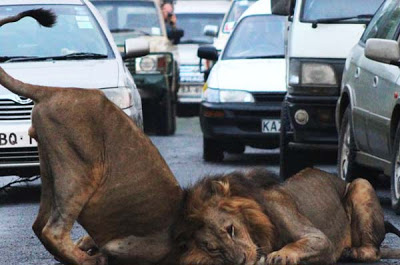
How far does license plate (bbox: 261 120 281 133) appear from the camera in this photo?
15.4 m

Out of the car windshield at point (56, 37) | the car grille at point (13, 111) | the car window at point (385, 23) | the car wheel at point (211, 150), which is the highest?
the car window at point (385, 23)

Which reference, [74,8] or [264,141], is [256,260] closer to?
[74,8]

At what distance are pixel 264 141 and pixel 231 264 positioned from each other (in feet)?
28.9

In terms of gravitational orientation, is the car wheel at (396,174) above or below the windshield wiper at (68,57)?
below

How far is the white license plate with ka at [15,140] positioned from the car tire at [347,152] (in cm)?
248

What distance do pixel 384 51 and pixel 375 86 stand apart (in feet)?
2.44

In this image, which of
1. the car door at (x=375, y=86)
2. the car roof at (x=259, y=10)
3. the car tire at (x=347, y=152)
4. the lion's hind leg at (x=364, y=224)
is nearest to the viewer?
the lion's hind leg at (x=364, y=224)

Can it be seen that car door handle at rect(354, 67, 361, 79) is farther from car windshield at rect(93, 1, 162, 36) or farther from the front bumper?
car windshield at rect(93, 1, 162, 36)

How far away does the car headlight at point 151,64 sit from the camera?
20.2 m

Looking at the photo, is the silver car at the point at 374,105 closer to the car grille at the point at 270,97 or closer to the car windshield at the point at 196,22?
the car grille at the point at 270,97

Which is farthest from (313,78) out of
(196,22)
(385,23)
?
(196,22)

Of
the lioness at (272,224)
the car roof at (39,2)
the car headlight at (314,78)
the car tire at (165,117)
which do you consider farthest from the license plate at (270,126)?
the lioness at (272,224)

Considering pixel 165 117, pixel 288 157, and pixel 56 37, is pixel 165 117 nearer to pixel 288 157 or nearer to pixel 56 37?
pixel 288 157

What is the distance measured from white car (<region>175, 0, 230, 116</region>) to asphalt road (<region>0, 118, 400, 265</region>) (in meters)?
3.62
